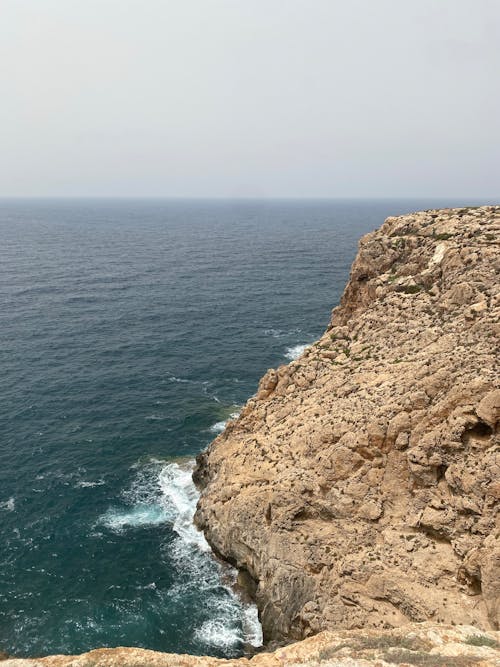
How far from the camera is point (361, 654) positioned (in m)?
24.4

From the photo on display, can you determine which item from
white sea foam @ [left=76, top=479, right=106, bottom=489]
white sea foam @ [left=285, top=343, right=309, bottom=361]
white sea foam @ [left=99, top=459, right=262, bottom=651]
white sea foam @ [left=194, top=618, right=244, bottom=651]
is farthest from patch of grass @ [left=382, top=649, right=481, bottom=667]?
white sea foam @ [left=285, top=343, right=309, bottom=361]

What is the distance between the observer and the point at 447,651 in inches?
958

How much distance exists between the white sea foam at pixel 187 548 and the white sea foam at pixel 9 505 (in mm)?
10597

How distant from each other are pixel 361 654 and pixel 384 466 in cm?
2026

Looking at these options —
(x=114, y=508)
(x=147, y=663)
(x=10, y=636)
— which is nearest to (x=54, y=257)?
(x=114, y=508)

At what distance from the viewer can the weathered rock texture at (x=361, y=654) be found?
23734mm

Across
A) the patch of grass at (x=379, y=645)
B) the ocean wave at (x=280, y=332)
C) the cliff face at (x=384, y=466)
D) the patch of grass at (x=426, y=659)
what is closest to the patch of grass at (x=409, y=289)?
the cliff face at (x=384, y=466)

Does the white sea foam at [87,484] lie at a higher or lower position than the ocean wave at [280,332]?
lower

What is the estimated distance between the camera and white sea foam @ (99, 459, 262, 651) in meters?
43.1

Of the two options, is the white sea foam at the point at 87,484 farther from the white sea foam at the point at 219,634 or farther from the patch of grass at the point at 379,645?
the patch of grass at the point at 379,645

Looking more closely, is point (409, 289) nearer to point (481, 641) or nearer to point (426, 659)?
point (481, 641)

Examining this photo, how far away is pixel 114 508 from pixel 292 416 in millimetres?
24734

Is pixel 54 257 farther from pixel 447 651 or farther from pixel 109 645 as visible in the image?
pixel 447 651

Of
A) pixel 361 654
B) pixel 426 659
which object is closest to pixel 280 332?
pixel 361 654
